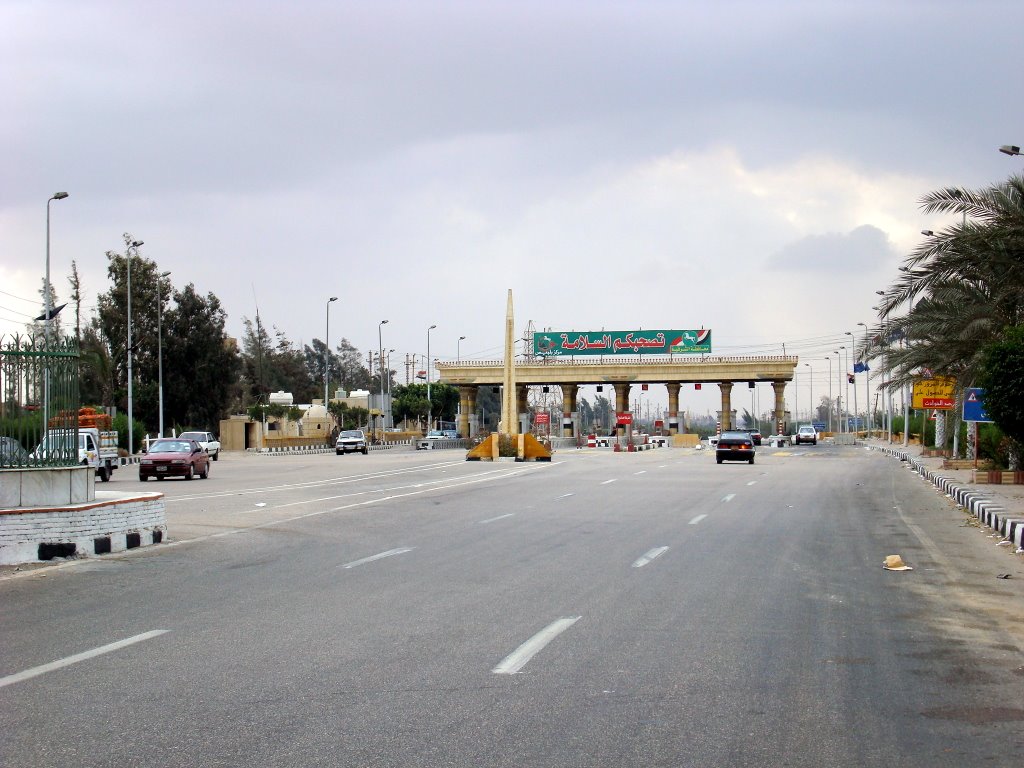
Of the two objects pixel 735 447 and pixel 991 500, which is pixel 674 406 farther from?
pixel 991 500

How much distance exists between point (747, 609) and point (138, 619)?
18.6ft

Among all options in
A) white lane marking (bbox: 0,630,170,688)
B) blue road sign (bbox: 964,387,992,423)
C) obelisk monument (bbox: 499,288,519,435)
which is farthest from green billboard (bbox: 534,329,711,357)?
white lane marking (bbox: 0,630,170,688)

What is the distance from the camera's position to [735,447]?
52.0 meters

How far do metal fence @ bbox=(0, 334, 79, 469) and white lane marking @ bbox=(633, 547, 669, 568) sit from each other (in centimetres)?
782

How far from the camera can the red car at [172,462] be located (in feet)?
125

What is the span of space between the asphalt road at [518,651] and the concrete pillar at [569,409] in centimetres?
8947

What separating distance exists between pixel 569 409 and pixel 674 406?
10404 millimetres

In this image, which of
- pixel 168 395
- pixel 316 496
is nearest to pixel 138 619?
pixel 316 496

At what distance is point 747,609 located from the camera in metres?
10.6

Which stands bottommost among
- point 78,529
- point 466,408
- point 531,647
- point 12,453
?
point 531,647

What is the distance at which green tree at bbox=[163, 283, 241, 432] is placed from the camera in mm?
85562

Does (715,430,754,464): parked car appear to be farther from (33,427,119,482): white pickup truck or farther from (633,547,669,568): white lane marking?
(633,547,669,568): white lane marking

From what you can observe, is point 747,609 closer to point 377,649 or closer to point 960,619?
point 960,619

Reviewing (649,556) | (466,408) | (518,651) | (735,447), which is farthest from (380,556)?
(466,408)
